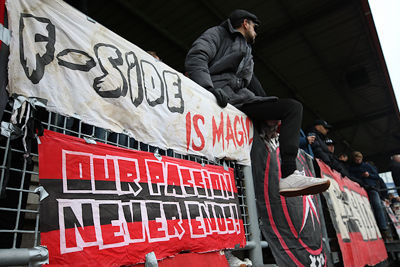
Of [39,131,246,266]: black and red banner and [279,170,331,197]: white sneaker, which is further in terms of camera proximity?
[279,170,331,197]: white sneaker

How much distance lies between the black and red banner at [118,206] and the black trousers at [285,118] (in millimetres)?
988

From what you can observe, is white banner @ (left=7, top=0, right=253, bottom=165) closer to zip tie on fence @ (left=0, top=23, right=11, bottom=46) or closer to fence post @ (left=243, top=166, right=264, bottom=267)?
zip tie on fence @ (left=0, top=23, right=11, bottom=46)

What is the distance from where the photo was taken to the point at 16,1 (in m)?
1.41

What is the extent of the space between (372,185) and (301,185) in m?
6.18

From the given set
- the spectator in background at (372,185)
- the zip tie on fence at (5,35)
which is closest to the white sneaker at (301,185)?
A: the zip tie on fence at (5,35)

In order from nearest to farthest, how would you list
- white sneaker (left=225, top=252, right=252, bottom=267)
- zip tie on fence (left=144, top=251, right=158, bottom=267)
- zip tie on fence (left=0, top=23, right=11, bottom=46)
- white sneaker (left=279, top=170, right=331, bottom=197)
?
1. zip tie on fence (left=0, top=23, right=11, bottom=46)
2. zip tie on fence (left=144, top=251, right=158, bottom=267)
3. white sneaker (left=225, top=252, right=252, bottom=267)
4. white sneaker (left=279, top=170, right=331, bottom=197)

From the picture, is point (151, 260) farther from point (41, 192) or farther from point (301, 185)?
point (301, 185)

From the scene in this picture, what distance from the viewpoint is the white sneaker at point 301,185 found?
2.62m

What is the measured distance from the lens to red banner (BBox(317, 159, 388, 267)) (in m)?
4.37

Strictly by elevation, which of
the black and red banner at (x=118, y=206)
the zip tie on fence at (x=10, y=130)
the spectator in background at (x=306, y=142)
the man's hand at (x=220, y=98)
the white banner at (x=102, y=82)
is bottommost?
the black and red banner at (x=118, y=206)

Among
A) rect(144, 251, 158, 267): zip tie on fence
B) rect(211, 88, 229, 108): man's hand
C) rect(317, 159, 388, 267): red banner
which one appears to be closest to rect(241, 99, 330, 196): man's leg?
rect(211, 88, 229, 108): man's hand

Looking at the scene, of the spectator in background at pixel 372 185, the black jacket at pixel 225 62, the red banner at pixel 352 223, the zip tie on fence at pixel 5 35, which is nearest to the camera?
the zip tie on fence at pixel 5 35

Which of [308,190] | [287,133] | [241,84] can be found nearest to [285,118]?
[287,133]

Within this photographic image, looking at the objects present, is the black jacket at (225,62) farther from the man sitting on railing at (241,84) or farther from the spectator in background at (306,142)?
the spectator in background at (306,142)
